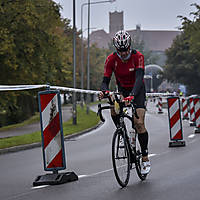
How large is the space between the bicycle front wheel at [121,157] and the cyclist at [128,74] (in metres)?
0.32

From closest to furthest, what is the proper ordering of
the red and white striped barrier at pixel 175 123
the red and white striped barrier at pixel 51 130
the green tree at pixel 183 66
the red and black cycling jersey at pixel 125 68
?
1. the red and black cycling jersey at pixel 125 68
2. the red and white striped barrier at pixel 51 130
3. the red and white striped barrier at pixel 175 123
4. the green tree at pixel 183 66

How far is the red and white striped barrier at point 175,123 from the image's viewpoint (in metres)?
14.3

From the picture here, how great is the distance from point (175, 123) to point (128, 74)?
258 inches

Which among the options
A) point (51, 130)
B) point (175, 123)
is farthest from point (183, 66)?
point (51, 130)

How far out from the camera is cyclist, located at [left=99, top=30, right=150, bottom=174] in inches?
310

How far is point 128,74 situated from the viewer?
8141 millimetres

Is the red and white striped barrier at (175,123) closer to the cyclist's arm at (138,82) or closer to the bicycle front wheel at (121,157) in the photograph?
the cyclist's arm at (138,82)

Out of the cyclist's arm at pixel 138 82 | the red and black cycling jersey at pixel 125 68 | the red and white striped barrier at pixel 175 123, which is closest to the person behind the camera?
the cyclist's arm at pixel 138 82

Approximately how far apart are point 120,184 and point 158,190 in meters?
0.51

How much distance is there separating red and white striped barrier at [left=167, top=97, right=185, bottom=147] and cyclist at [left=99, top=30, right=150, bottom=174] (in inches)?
238

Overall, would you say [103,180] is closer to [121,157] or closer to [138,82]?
[121,157]

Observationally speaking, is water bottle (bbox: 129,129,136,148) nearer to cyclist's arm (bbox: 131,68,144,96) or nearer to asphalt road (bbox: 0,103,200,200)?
asphalt road (bbox: 0,103,200,200)

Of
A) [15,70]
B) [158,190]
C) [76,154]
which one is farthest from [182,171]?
[15,70]

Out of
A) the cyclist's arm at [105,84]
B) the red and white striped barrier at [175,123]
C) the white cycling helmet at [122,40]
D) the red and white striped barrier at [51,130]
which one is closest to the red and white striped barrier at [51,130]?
the red and white striped barrier at [51,130]
